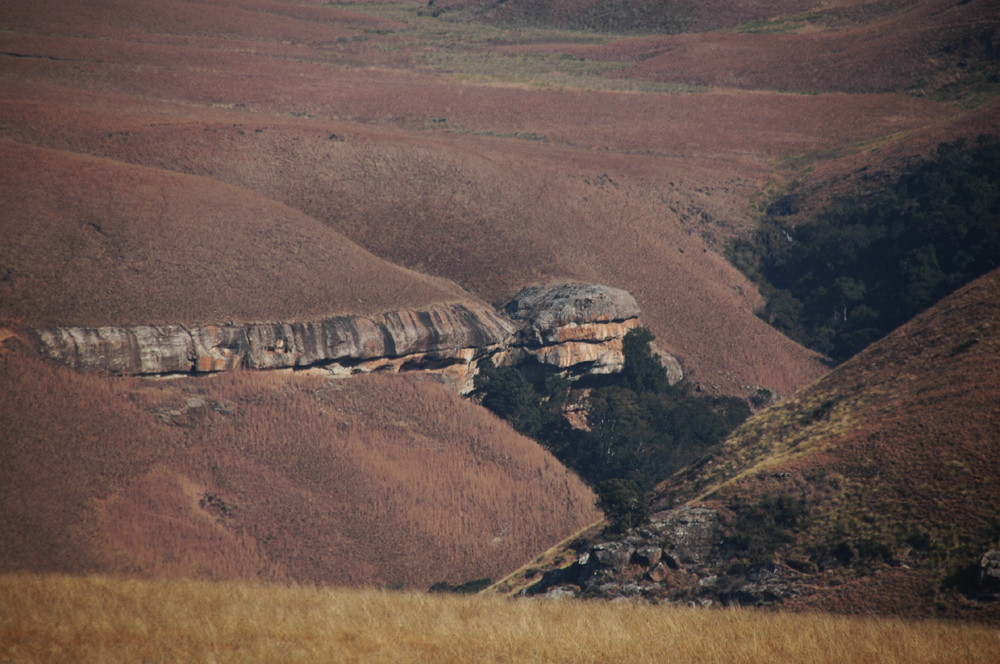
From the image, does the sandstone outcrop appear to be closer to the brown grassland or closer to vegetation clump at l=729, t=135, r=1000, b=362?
the brown grassland

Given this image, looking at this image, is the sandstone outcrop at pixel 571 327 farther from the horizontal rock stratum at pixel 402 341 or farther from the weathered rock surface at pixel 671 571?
the weathered rock surface at pixel 671 571

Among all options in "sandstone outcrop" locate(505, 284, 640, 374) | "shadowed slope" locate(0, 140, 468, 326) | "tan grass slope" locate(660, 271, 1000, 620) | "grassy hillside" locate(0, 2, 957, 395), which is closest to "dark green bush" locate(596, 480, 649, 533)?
"tan grass slope" locate(660, 271, 1000, 620)

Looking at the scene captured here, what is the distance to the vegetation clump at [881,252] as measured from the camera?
69.0 meters

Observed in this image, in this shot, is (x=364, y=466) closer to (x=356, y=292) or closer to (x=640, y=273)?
(x=356, y=292)

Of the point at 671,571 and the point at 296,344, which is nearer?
the point at 671,571

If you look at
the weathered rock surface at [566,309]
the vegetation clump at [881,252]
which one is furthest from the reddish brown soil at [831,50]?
the weathered rock surface at [566,309]

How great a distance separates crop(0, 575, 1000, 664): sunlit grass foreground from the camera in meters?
14.0

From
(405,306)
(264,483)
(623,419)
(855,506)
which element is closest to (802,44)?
(623,419)

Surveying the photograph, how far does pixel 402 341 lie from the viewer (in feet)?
175

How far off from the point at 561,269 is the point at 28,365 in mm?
41180

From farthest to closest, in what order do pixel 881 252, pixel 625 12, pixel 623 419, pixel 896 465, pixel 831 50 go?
1. pixel 625 12
2. pixel 831 50
3. pixel 881 252
4. pixel 623 419
5. pixel 896 465

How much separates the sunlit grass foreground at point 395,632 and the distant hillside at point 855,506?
6.39 meters

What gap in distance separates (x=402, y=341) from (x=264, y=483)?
1377cm

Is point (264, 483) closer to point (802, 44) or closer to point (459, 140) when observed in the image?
point (459, 140)
